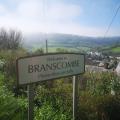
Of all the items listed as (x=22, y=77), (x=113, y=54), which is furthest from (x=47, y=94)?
(x=113, y=54)

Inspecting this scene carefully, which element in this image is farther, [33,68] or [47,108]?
[47,108]

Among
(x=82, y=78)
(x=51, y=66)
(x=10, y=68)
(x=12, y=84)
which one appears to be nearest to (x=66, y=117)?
(x=51, y=66)

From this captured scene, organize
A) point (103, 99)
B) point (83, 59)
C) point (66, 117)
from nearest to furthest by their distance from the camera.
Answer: point (83, 59)
point (66, 117)
point (103, 99)

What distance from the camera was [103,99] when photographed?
6.51 metres

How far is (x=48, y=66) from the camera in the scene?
4785mm

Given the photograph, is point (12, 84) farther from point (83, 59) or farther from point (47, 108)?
point (83, 59)

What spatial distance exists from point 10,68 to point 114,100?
4388 mm

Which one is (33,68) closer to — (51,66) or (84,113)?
(51,66)

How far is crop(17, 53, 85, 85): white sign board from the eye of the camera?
4.38 meters

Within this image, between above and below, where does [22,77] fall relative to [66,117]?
above

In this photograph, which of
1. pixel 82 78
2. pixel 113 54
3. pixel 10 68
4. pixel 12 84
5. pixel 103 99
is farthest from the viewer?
pixel 113 54

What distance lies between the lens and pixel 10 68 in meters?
10.1

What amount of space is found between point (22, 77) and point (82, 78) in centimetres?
516

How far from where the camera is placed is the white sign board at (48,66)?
14.4ft
